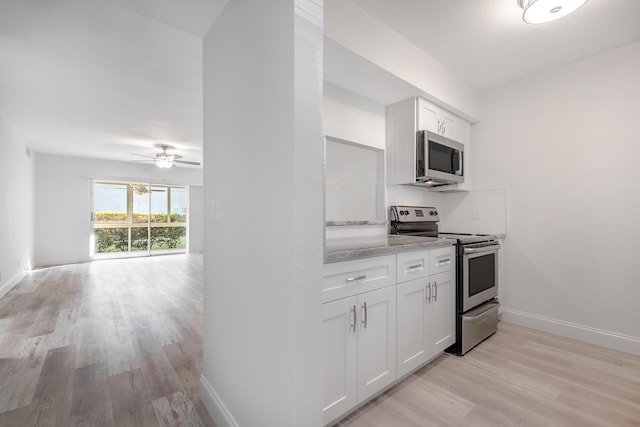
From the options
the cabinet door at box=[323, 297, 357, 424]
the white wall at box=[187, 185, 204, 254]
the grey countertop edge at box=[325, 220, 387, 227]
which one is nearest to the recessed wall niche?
the grey countertop edge at box=[325, 220, 387, 227]

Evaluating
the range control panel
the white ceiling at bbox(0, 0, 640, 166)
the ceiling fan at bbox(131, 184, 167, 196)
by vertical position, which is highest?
the white ceiling at bbox(0, 0, 640, 166)

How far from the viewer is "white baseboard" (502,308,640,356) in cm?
229

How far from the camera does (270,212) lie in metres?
1.12

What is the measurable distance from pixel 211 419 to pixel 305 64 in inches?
72.7

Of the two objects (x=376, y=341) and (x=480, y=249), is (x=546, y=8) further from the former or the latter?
(x=376, y=341)

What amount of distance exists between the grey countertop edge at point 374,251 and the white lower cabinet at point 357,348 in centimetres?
21

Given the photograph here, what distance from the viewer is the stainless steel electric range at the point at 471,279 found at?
7.34 ft

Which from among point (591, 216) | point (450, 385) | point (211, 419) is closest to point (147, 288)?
point (211, 419)

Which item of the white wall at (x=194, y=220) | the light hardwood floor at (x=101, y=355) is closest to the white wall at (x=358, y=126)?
the light hardwood floor at (x=101, y=355)

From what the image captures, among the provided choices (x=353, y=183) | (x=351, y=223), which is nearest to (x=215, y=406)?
(x=351, y=223)

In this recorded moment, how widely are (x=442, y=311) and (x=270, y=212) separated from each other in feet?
5.45

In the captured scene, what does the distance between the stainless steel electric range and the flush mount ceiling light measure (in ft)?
5.14

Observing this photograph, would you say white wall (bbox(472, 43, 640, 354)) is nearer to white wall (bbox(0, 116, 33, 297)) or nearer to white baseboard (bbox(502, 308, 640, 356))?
white baseboard (bbox(502, 308, 640, 356))

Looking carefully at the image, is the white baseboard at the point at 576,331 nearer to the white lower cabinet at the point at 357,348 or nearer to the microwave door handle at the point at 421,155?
the microwave door handle at the point at 421,155
